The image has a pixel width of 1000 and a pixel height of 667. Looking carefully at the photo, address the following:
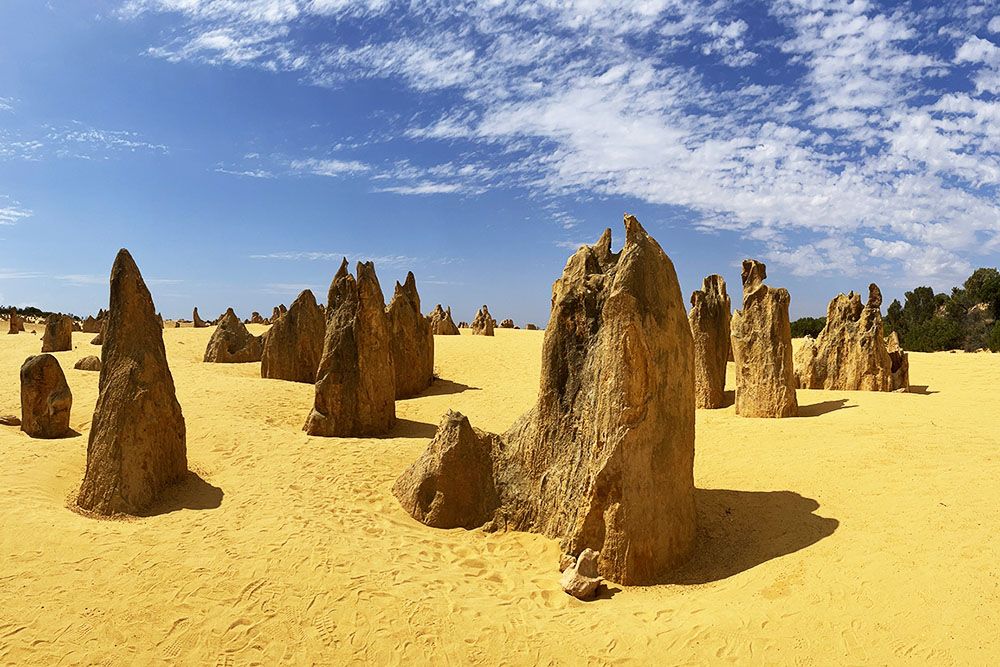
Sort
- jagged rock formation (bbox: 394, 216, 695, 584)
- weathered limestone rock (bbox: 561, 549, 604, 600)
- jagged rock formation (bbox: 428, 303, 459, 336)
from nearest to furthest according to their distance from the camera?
weathered limestone rock (bbox: 561, 549, 604, 600) < jagged rock formation (bbox: 394, 216, 695, 584) < jagged rock formation (bbox: 428, 303, 459, 336)

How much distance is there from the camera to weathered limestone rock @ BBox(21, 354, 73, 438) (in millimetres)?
12266

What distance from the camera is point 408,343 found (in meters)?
19.1

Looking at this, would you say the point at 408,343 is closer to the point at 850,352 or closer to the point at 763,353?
the point at 763,353

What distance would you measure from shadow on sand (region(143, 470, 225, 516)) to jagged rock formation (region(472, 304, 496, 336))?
2475cm

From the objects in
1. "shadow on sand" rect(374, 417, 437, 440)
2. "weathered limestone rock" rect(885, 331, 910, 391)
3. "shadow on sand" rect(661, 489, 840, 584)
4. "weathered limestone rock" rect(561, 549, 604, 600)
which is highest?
"weathered limestone rock" rect(885, 331, 910, 391)

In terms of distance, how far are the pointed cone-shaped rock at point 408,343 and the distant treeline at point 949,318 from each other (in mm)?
27113

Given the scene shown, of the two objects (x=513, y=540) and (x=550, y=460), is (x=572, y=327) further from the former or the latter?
(x=513, y=540)

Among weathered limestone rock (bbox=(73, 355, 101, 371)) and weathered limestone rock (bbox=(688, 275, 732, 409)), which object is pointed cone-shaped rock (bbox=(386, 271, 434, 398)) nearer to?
weathered limestone rock (bbox=(688, 275, 732, 409))

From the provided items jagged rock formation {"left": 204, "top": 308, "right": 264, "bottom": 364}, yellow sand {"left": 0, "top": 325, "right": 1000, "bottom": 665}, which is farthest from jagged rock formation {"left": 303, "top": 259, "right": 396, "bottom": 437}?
jagged rock formation {"left": 204, "top": 308, "right": 264, "bottom": 364}

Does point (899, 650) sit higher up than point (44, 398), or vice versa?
point (44, 398)

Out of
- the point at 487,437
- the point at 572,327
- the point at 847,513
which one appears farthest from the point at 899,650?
the point at 487,437

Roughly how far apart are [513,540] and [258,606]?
326cm

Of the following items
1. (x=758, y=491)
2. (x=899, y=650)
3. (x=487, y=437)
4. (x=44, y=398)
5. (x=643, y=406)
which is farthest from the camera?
(x=44, y=398)

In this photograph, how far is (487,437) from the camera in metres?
Result: 9.41
